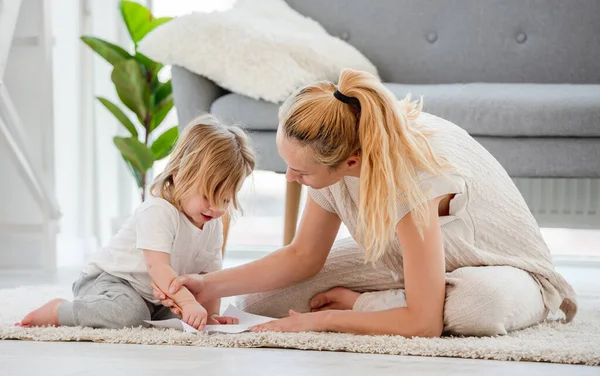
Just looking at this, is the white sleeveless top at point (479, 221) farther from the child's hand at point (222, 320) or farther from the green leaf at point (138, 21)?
the green leaf at point (138, 21)

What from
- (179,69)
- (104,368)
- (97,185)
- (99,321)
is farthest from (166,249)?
(97,185)

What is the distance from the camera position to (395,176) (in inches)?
55.8

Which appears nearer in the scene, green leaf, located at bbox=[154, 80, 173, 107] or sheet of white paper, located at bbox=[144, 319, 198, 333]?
sheet of white paper, located at bbox=[144, 319, 198, 333]

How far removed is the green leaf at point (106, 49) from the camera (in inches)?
121

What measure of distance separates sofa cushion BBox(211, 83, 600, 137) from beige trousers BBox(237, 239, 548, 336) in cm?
68

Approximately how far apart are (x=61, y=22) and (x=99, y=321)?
1756mm

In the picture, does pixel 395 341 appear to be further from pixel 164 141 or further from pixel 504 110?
pixel 164 141

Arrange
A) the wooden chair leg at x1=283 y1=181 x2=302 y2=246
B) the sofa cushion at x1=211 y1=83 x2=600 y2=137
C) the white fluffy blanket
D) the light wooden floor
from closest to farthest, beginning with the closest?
1. the light wooden floor
2. the sofa cushion at x1=211 y1=83 x2=600 y2=137
3. the white fluffy blanket
4. the wooden chair leg at x1=283 y1=181 x2=302 y2=246

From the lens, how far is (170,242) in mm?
1611

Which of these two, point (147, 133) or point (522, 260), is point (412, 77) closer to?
point (147, 133)

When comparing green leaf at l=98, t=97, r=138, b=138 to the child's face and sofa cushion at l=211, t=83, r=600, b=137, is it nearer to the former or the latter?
sofa cushion at l=211, t=83, r=600, b=137

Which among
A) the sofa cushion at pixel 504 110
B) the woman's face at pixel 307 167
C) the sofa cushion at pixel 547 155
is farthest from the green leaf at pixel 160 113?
the woman's face at pixel 307 167

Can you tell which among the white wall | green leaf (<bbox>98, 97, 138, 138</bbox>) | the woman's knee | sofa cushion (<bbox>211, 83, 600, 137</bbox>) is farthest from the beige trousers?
green leaf (<bbox>98, 97, 138, 138</bbox>)

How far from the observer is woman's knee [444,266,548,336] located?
58.7 inches
